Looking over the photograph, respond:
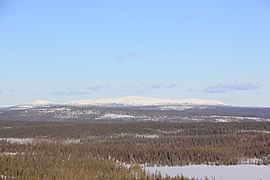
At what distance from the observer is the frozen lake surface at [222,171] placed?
92.1 ft

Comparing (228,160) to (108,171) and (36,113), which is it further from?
(36,113)

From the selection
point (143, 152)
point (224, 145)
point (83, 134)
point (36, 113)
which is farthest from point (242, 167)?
point (36, 113)

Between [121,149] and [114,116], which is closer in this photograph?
[121,149]

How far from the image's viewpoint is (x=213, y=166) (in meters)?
33.1

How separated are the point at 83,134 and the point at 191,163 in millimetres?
22206

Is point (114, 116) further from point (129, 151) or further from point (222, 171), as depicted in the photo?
point (222, 171)

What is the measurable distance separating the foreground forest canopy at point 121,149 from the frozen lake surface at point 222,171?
1.84 meters

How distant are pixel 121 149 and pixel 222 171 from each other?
10.3m

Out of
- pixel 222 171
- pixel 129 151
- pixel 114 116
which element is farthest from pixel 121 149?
pixel 114 116

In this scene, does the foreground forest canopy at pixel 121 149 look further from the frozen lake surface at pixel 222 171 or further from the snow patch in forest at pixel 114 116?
the snow patch in forest at pixel 114 116

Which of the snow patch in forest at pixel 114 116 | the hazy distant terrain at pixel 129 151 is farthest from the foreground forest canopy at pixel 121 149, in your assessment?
the snow patch in forest at pixel 114 116

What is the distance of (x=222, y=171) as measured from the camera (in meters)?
30.4

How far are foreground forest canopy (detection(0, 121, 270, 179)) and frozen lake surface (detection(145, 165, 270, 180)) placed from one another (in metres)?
1.84

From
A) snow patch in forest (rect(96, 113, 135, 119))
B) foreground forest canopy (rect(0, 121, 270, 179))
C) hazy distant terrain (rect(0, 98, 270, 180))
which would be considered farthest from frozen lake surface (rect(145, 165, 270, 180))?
snow patch in forest (rect(96, 113, 135, 119))
